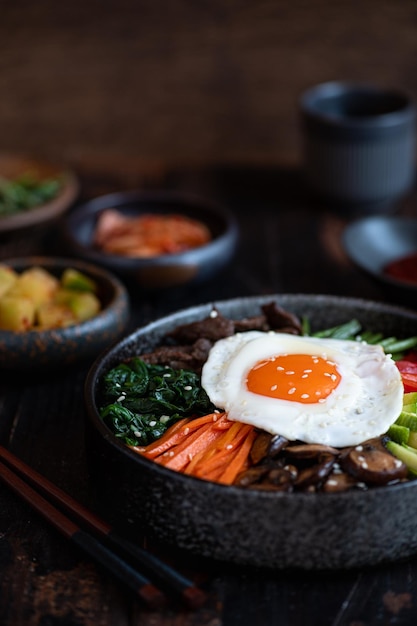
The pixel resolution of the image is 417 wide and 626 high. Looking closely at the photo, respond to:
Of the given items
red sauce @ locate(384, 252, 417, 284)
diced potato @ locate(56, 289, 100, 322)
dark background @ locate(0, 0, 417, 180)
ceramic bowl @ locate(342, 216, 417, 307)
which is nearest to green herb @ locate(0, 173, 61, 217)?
dark background @ locate(0, 0, 417, 180)

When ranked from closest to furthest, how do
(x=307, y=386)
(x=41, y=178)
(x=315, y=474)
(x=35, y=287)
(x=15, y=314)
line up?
(x=315, y=474)
(x=307, y=386)
(x=15, y=314)
(x=35, y=287)
(x=41, y=178)

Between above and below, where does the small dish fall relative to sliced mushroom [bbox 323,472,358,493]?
below

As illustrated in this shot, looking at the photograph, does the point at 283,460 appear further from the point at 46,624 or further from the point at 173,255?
the point at 173,255

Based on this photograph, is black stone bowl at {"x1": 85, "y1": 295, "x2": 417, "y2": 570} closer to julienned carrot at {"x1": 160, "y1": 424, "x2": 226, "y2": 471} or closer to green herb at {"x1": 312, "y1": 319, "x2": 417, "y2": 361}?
julienned carrot at {"x1": 160, "y1": 424, "x2": 226, "y2": 471}

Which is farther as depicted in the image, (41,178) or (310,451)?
(41,178)

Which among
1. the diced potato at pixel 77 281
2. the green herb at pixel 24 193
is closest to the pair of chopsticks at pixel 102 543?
the diced potato at pixel 77 281

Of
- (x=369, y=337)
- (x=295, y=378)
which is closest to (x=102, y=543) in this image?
(x=295, y=378)

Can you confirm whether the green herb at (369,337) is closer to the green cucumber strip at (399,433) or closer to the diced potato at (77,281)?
the green cucumber strip at (399,433)

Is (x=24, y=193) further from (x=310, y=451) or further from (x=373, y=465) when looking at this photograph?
(x=373, y=465)
